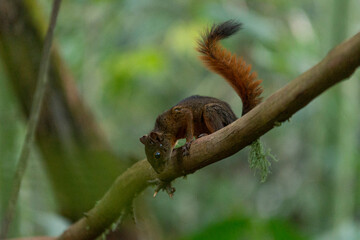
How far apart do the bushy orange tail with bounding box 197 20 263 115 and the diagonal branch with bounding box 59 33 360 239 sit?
0.42 m

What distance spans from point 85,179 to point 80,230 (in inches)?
21.2

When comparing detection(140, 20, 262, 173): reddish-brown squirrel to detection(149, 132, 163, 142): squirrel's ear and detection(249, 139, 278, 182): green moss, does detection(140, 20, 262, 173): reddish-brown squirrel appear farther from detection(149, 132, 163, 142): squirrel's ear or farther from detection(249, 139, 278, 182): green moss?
detection(249, 139, 278, 182): green moss

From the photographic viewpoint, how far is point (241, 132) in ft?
3.88

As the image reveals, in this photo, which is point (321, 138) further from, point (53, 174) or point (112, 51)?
point (112, 51)

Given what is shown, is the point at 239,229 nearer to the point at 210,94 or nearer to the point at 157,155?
the point at 157,155

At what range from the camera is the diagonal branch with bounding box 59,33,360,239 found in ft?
3.29

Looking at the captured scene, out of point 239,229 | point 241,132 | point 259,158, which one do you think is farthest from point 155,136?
point 239,229

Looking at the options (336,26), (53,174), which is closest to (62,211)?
(53,174)

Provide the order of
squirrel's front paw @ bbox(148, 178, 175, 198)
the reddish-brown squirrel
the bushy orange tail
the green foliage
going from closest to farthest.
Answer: squirrel's front paw @ bbox(148, 178, 175, 198), the reddish-brown squirrel, the bushy orange tail, the green foliage

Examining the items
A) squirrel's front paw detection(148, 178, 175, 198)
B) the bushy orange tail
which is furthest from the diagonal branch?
the bushy orange tail

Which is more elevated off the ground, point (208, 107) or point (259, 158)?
point (208, 107)

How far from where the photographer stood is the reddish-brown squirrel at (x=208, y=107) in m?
1.68

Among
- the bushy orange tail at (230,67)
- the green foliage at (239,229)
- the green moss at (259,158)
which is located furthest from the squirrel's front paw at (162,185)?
the green foliage at (239,229)

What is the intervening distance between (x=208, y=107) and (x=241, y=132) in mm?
770
